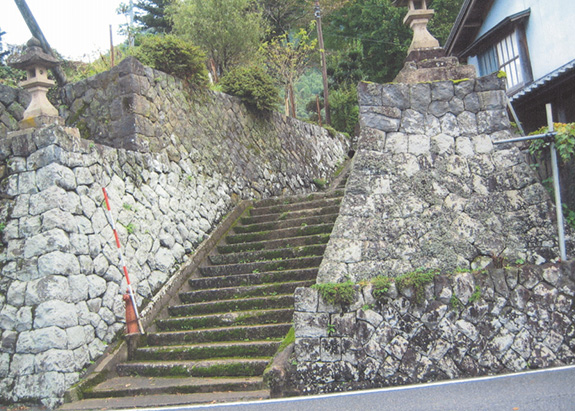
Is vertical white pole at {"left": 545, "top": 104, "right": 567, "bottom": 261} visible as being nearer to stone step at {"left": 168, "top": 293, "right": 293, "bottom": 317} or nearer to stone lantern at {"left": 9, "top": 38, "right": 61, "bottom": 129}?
stone step at {"left": 168, "top": 293, "right": 293, "bottom": 317}

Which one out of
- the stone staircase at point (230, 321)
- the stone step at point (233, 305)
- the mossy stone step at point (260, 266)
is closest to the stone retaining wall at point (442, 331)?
the stone staircase at point (230, 321)

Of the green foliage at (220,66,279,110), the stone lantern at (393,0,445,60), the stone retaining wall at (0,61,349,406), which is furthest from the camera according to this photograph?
the green foliage at (220,66,279,110)

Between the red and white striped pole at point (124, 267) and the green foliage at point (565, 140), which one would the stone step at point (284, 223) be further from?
the green foliage at point (565, 140)

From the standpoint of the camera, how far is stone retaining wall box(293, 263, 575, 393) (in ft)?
19.6

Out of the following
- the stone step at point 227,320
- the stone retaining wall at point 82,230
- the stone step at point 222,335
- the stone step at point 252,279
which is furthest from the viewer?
the stone step at point 252,279

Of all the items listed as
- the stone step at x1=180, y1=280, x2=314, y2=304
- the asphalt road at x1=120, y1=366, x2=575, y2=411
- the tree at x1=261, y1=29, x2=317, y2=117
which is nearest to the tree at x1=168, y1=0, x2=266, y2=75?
the tree at x1=261, y1=29, x2=317, y2=117

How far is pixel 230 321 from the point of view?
7840 mm

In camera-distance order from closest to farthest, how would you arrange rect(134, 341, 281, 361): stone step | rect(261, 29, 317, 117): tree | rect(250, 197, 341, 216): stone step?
rect(134, 341, 281, 361): stone step
rect(250, 197, 341, 216): stone step
rect(261, 29, 317, 117): tree

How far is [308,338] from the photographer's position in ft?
20.1

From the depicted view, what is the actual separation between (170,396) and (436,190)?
4.47 meters

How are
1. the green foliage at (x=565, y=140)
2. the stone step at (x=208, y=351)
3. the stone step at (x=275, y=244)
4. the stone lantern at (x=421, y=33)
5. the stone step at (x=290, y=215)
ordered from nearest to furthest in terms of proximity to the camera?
1. the green foliage at (x=565, y=140)
2. the stone step at (x=208, y=351)
3. the stone lantern at (x=421, y=33)
4. the stone step at (x=275, y=244)
5. the stone step at (x=290, y=215)

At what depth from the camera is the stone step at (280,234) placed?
9.80 metres

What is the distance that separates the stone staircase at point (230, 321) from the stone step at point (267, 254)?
0.7 inches

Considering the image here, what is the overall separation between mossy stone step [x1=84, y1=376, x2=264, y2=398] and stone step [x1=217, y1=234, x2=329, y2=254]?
3508 mm
